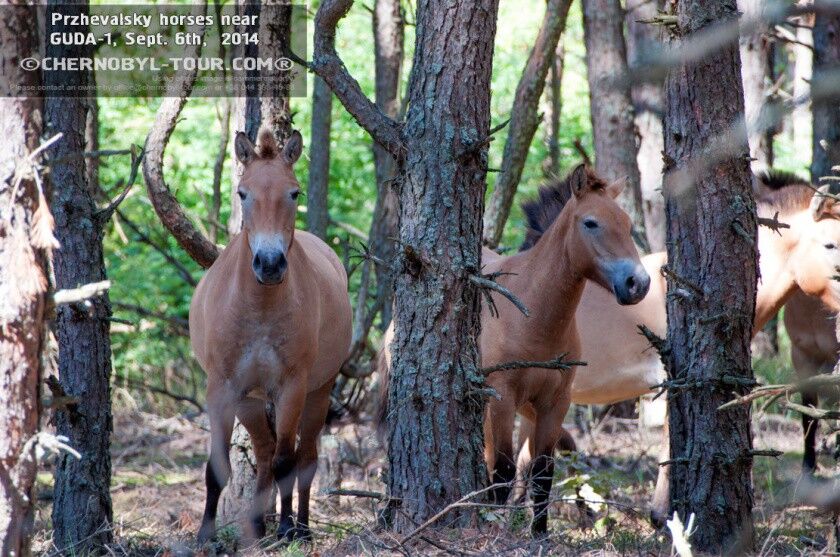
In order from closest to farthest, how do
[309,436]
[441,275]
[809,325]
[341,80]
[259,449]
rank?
[441,275] → [341,80] → [259,449] → [309,436] → [809,325]

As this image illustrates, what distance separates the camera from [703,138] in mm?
4754

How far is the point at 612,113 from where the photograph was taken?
10188 millimetres

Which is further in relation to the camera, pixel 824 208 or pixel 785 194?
pixel 785 194

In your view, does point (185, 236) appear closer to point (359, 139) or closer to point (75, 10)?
point (75, 10)

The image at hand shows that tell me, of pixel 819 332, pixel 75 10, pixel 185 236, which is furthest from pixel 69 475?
pixel 819 332

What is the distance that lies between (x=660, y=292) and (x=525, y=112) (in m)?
1.93

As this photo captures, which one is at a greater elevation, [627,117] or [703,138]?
[627,117]

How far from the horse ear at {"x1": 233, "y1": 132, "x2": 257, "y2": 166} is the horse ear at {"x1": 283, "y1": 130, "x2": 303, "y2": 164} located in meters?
0.21

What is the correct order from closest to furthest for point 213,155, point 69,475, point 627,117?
1. point 69,475
2. point 627,117
3. point 213,155

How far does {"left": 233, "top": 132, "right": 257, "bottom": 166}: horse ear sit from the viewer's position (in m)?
5.82

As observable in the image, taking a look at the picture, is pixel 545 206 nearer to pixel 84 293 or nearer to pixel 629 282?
pixel 629 282

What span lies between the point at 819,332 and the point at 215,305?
17.3 ft

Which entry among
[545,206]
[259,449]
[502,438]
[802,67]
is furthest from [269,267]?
[802,67]

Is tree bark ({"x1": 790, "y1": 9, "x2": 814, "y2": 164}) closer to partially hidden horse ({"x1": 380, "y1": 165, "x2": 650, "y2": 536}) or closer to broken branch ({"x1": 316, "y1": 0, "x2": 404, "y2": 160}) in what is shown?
partially hidden horse ({"x1": 380, "y1": 165, "x2": 650, "y2": 536})
